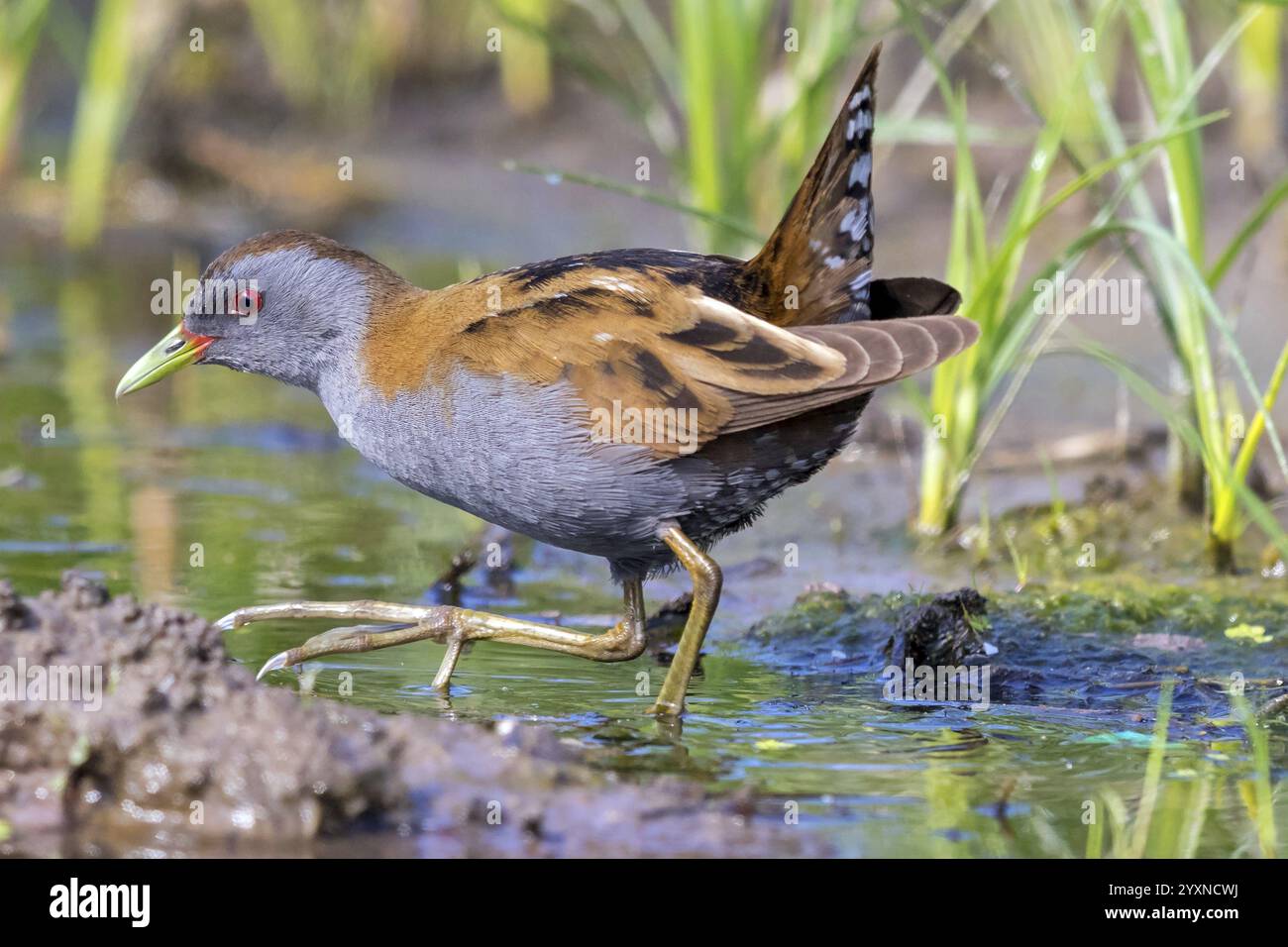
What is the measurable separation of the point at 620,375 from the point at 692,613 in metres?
0.63

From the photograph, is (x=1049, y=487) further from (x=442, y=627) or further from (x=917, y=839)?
(x=917, y=839)

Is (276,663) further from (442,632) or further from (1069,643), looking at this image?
(1069,643)

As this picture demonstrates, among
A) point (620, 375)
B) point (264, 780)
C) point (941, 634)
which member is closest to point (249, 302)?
point (620, 375)

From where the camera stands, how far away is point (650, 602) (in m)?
5.82

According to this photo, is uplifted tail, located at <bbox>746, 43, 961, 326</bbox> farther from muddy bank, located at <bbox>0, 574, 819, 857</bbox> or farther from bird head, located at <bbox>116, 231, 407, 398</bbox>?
muddy bank, located at <bbox>0, 574, 819, 857</bbox>

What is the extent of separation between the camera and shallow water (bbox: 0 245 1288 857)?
390 centimetres

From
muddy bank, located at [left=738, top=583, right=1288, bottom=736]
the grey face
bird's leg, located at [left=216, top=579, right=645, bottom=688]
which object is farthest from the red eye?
muddy bank, located at [left=738, top=583, right=1288, bottom=736]

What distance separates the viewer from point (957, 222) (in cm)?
604

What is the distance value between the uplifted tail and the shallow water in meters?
1.03

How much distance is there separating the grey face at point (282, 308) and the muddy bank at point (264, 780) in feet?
3.91

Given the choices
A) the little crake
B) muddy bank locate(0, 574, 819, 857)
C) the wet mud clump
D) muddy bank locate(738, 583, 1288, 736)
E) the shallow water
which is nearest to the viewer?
muddy bank locate(0, 574, 819, 857)

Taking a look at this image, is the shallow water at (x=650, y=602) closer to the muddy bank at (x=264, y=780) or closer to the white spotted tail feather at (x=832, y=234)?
the muddy bank at (x=264, y=780)

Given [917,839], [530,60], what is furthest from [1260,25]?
[917,839]

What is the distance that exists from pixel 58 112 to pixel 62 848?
453 inches
